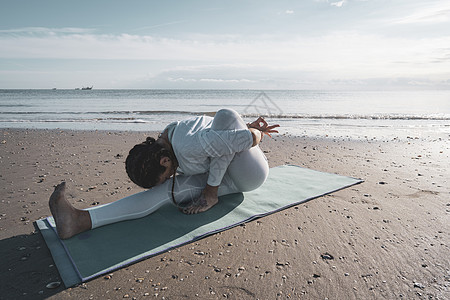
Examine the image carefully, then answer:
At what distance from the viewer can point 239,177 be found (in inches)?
107

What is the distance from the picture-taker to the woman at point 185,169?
2.29 metres

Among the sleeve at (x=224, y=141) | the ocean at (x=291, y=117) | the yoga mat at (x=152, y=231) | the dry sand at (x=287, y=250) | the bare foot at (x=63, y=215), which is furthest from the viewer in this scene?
the ocean at (x=291, y=117)

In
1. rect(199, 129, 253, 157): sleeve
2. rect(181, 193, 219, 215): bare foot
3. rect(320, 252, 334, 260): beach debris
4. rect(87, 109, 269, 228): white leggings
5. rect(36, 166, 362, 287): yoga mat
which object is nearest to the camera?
rect(36, 166, 362, 287): yoga mat

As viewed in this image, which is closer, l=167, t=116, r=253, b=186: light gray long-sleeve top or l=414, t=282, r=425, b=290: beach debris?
l=414, t=282, r=425, b=290: beach debris

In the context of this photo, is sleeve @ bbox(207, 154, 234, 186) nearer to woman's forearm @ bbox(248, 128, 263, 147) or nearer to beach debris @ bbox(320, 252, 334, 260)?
woman's forearm @ bbox(248, 128, 263, 147)

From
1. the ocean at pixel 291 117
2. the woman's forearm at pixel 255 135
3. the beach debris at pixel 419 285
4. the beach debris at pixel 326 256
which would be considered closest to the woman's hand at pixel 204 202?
the woman's forearm at pixel 255 135

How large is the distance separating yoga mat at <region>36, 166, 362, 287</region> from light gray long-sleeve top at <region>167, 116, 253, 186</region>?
0.35 metres

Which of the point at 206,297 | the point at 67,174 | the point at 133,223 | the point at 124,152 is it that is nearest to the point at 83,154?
the point at 124,152

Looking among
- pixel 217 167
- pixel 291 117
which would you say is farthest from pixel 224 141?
pixel 291 117

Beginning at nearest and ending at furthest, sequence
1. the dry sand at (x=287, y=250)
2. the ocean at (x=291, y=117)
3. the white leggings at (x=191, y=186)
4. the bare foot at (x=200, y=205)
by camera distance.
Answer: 1. the dry sand at (x=287, y=250)
2. the white leggings at (x=191, y=186)
3. the bare foot at (x=200, y=205)
4. the ocean at (x=291, y=117)

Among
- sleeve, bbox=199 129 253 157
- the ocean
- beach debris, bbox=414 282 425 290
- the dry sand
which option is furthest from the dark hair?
beach debris, bbox=414 282 425 290

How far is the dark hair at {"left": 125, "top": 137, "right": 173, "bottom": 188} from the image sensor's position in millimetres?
2287

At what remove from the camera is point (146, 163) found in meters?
2.29

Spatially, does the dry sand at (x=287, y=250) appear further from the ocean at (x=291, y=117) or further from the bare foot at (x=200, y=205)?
the ocean at (x=291, y=117)
